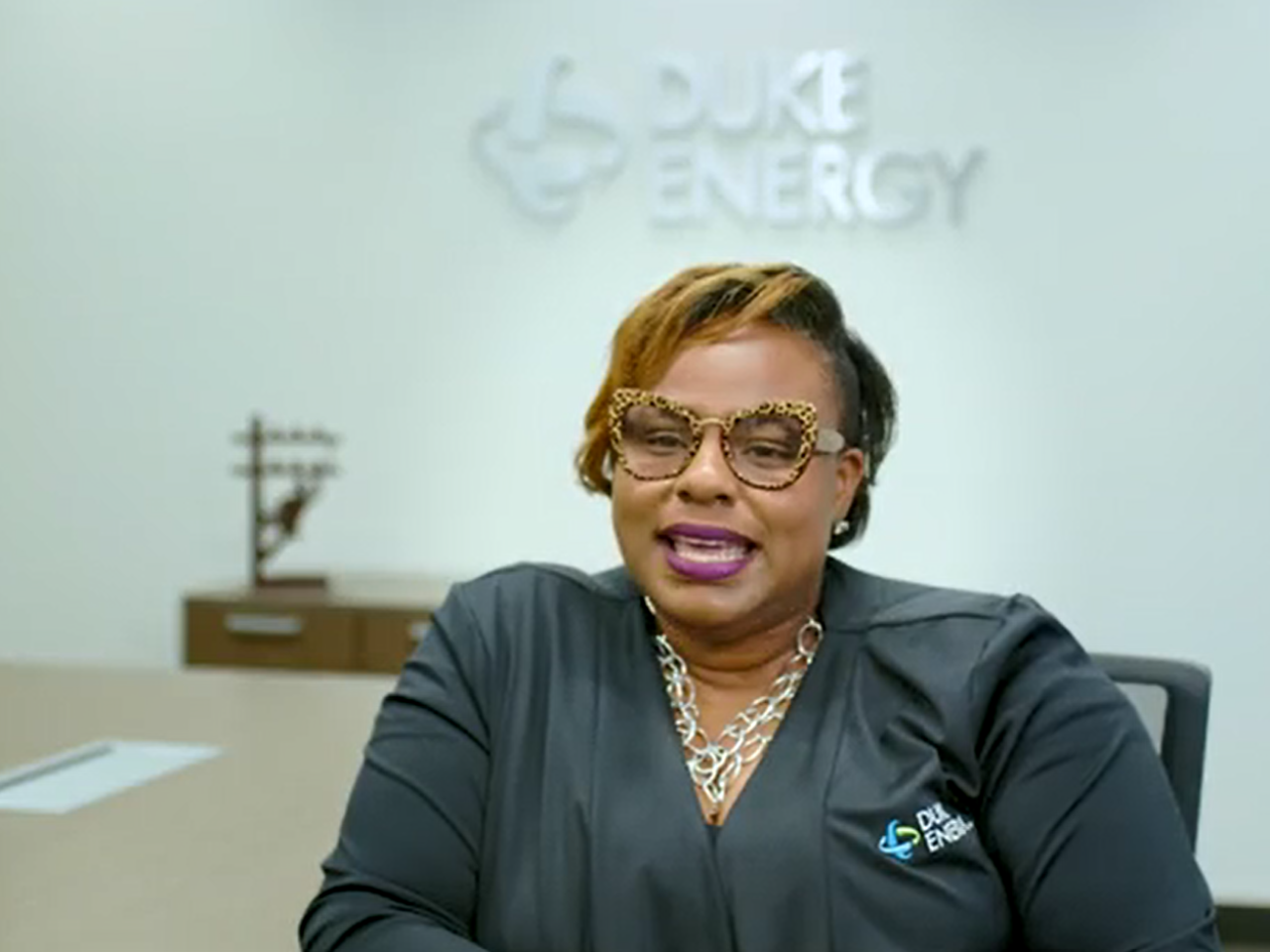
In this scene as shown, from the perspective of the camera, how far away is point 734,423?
1.46m

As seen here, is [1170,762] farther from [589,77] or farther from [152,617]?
[152,617]

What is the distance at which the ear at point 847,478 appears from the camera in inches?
61.3

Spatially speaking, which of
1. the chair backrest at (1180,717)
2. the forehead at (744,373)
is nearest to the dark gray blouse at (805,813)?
the forehead at (744,373)

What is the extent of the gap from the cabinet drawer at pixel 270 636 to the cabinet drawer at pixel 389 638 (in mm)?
43

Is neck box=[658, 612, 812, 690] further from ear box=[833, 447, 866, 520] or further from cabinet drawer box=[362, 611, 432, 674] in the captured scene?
cabinet drawer box=[362, 611, 432, 674]

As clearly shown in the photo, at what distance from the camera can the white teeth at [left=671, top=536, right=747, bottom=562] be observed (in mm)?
1466

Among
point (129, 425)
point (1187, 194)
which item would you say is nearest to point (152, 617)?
point (129, 425)

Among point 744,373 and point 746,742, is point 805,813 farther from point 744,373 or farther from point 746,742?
point 744,373

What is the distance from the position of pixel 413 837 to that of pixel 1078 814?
22.6 inches

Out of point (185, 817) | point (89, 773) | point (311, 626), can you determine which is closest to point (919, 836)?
point (185, 817)

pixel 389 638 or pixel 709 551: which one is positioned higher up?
pixel 709 551

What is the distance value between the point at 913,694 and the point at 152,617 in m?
3.70

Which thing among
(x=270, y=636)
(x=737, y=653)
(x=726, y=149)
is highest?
(x=726, y=149)

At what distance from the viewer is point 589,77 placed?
448 centimetres
